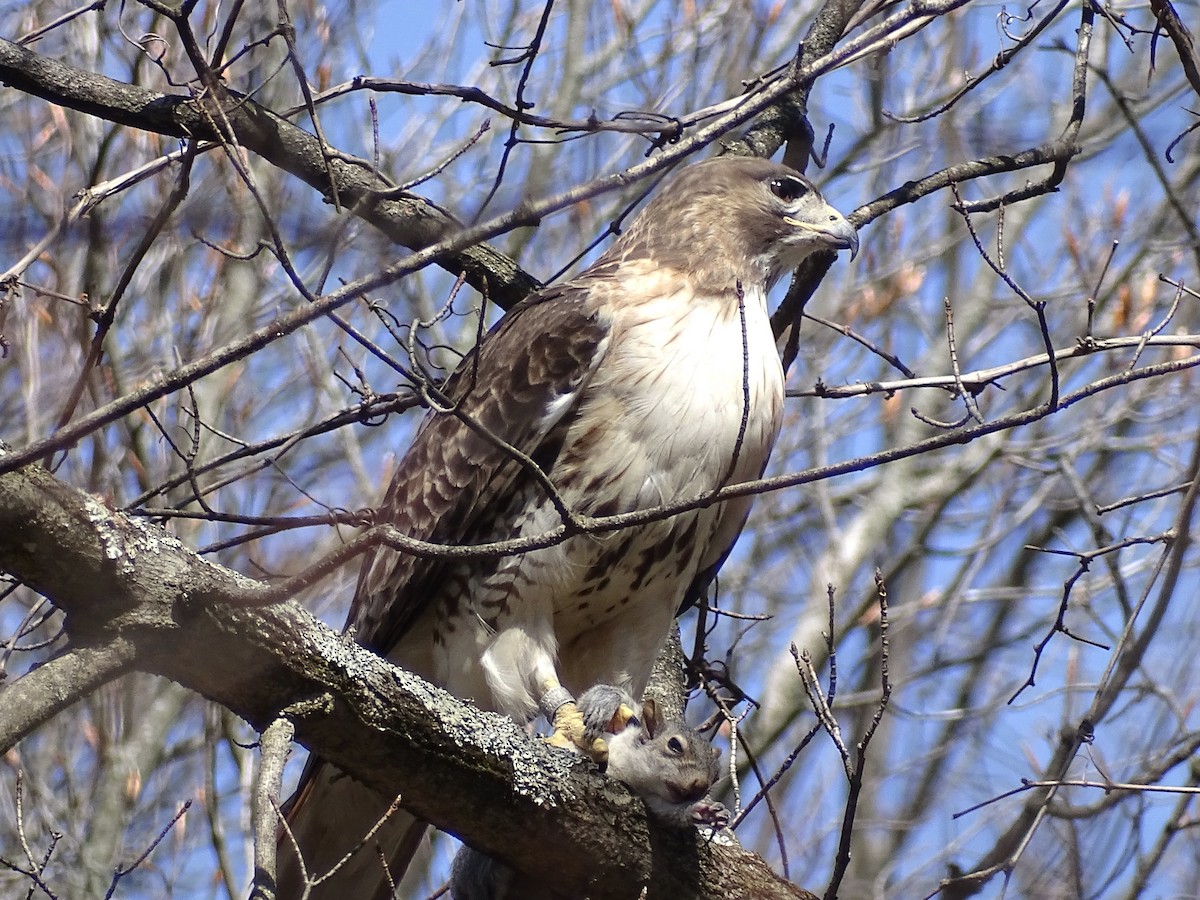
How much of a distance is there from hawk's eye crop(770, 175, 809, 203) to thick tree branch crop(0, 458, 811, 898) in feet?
6.31

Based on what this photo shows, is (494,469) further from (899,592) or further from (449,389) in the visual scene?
(899,592)

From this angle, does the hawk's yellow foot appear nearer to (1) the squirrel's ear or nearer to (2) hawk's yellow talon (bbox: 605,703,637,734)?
(2) hawk's yellow talon (bbox: 605,703,637,734)

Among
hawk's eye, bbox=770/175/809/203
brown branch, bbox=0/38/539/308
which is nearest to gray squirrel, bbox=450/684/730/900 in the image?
brown branch, bbox=0/38/539/308

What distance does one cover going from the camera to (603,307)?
4.04 meters

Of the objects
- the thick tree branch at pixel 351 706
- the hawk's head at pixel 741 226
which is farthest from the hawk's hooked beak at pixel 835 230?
the thick tree branch at pixel 351 706

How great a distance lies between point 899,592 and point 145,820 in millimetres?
5293

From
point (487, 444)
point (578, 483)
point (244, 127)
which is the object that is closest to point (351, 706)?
point (578, 483)

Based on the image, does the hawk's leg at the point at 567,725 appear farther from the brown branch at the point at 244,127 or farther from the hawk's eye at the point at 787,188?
the hawk's eye at the point at 787,188

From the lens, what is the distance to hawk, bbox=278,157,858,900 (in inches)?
151

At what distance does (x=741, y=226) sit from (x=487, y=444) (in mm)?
1005

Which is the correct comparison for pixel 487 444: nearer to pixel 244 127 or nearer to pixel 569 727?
pixel 569 727

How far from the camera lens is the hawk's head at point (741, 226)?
426 cm

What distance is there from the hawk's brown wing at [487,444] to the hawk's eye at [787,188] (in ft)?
2.04

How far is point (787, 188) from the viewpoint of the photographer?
4.43 metres
